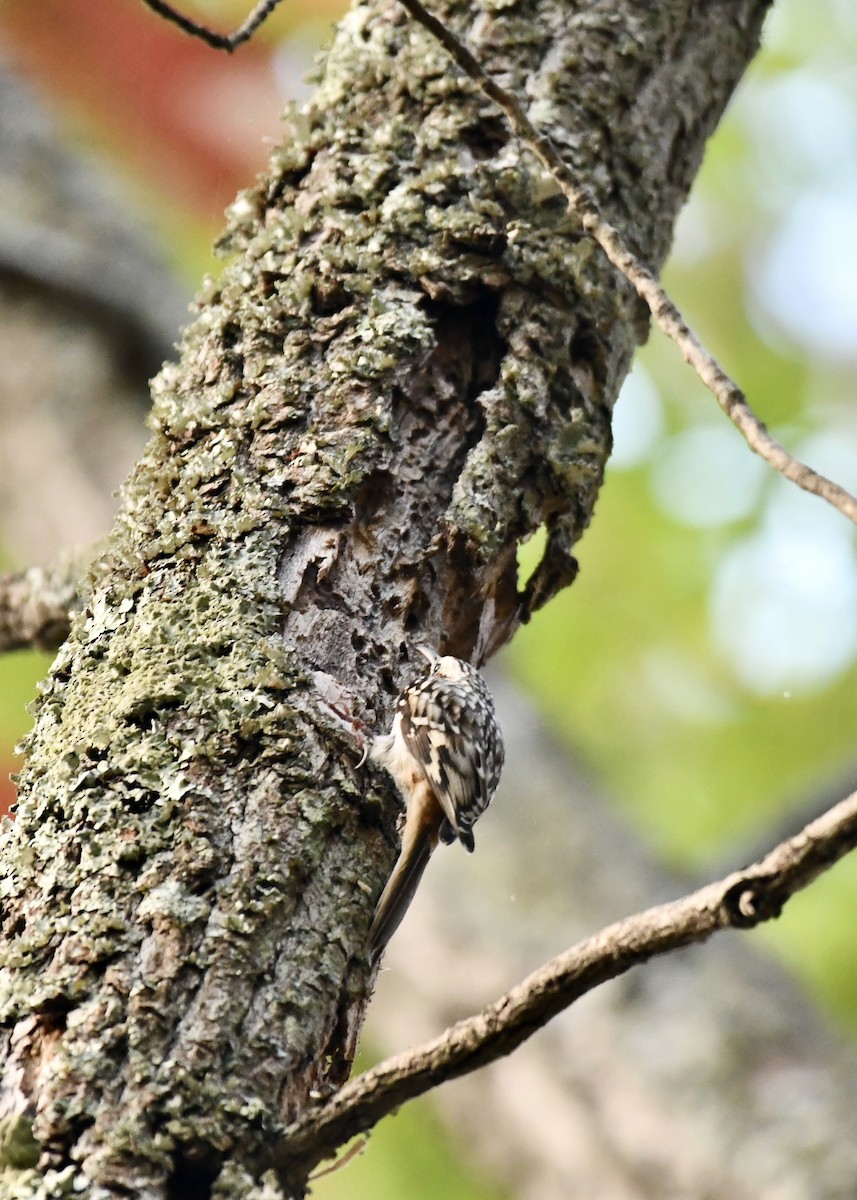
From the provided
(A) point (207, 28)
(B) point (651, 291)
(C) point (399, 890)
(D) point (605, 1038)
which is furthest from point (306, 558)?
(D) point (605, 1038)

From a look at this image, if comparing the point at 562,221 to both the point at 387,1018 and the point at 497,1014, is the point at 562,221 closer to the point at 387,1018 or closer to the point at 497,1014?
the point at 497,1014

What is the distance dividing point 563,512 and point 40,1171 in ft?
5.03

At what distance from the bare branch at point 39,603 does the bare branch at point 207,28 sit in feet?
3.66

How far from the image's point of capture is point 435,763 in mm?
3049

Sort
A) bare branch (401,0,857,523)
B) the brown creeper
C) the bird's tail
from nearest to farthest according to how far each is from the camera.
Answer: bare branch (401,0,857,523)
the bird's tail
the brown creeper

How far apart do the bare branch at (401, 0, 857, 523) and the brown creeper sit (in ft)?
2.68

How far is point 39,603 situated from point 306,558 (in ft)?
3.27

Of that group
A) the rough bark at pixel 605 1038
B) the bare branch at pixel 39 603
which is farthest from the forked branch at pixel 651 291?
the rough bark at pixel 605 1038

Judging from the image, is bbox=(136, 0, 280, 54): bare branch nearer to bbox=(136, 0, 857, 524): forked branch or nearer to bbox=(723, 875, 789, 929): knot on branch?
bbox=(136, 0, 857, 524): forked branch

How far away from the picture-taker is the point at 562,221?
2627 mm

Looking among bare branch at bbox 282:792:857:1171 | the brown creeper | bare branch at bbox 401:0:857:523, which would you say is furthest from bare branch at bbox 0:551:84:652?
bare branch at bbox 282:792:857:1171

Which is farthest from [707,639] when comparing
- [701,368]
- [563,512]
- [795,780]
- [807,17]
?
[701,368]

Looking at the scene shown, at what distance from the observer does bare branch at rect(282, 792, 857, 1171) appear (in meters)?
1.28

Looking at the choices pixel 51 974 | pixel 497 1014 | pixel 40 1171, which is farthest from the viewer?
pixel 51 974
